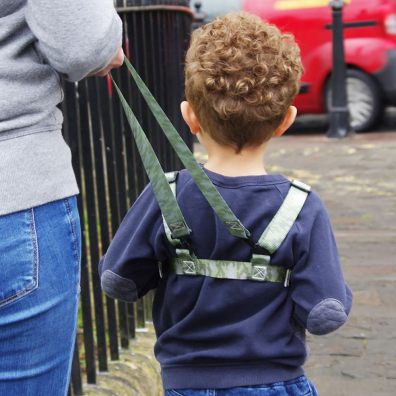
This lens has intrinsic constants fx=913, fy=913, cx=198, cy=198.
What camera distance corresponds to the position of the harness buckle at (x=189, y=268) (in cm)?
203

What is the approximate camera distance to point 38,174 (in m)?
1.77

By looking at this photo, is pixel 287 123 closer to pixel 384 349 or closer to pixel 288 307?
pixel 288 307

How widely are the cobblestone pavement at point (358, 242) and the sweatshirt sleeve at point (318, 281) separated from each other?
1675 millimetres

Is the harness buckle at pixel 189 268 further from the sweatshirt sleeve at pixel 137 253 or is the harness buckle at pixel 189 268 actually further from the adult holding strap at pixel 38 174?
the adult holding strap at pixel 38 174

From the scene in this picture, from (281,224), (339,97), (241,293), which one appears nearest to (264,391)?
(241,293)

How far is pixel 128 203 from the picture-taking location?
3.48 m

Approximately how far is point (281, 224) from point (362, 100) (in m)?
8.70

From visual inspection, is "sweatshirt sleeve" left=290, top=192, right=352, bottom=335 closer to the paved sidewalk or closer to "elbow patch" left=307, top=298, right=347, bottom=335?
"elbow patch" left=307, top=298, right=347, bottom=335

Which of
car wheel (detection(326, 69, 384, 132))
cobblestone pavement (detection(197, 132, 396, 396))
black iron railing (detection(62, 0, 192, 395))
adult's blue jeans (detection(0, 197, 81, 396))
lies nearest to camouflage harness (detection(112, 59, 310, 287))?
adult's blue jeans (detection(0, 197, 81, 396))

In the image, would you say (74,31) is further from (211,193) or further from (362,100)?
(362,100)

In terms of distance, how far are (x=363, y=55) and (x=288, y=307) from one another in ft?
28.1

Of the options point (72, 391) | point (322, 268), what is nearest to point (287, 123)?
point (322, 268)

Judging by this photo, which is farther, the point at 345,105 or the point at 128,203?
the point at 345,105

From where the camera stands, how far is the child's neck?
80.4 inches
